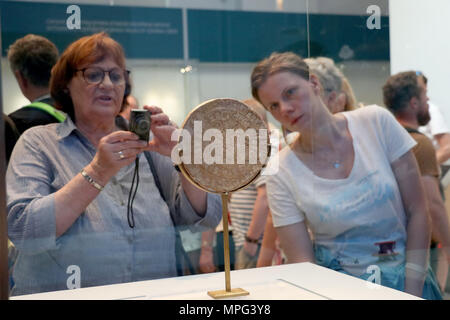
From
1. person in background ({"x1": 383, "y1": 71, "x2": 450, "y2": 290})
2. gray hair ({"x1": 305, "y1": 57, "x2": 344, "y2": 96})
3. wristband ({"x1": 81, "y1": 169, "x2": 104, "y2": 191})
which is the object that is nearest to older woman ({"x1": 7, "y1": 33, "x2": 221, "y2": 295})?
wristband ({"x1": 81, "y1": 169, "x2": 104, "y2": 191})

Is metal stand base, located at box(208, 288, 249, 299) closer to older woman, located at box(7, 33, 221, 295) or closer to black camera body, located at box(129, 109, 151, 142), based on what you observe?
older woman, located at box(7, 33, 221, 295)

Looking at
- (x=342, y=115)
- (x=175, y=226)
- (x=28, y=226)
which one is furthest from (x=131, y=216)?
(x=342, y=115)

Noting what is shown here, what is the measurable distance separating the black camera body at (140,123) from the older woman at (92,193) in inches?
0.8

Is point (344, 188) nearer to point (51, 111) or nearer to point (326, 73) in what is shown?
point (326, 73)

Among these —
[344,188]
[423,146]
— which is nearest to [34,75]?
[344,188]

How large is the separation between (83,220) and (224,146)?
545 mm

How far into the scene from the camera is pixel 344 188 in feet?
6.28

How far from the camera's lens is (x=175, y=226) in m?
1.79

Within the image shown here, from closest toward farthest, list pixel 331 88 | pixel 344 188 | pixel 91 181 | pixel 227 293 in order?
pixel 227 293, pixel 91 181, pixel 344 188, pixel 331 88

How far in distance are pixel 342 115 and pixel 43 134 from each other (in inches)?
43.1

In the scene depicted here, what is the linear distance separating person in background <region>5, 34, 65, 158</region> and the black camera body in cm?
26

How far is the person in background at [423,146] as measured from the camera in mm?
2047

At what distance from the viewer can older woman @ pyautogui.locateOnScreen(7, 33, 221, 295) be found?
5.08ft
